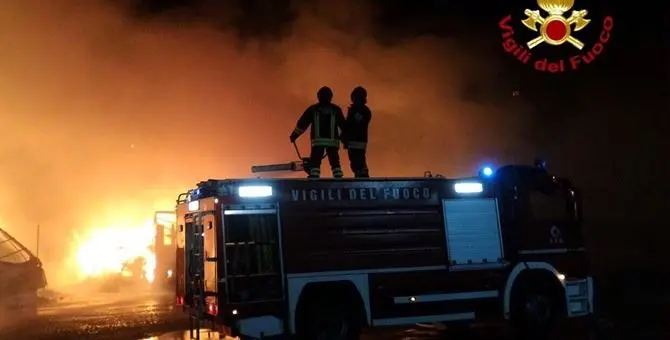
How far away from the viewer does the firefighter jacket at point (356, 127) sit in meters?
8.70

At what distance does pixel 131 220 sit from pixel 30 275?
41.4 ft

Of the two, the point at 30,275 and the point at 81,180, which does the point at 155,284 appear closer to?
the point at 81,180

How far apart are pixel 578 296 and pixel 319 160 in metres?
3.78

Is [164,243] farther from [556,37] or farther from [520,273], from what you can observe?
[520,273]

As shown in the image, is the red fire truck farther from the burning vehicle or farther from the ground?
the burning vehicle

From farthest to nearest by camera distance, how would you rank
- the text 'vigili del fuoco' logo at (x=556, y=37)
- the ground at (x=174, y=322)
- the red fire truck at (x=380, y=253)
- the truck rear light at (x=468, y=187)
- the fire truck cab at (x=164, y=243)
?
the fire truck cab at (x=164, y=243) < the text 'vigili del fuoco' logo at (x=556, y=37) < the ground at (x=174, y=322) < the truck rear light at (x=468, y=187) < the red fire truck at (x=380, y=253)

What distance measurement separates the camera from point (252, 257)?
693 cm

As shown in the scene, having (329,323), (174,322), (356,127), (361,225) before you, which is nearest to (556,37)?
(356,127)

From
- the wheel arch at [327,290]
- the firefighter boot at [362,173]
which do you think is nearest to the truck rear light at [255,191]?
the wheel arch at [327,290]

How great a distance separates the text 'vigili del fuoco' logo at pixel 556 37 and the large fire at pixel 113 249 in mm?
14266

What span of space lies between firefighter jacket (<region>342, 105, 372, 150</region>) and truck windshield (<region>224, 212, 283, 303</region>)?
6.77ft

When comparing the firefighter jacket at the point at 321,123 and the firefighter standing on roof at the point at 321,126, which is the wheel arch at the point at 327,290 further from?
the firefighter jacket at the point at 321,123

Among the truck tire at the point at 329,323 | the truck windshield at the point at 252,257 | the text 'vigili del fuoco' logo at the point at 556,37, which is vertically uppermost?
the text 'vigili del fuoco' logo at the point at 556,37

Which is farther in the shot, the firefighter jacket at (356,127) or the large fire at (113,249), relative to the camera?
the large fire at (113,249)
